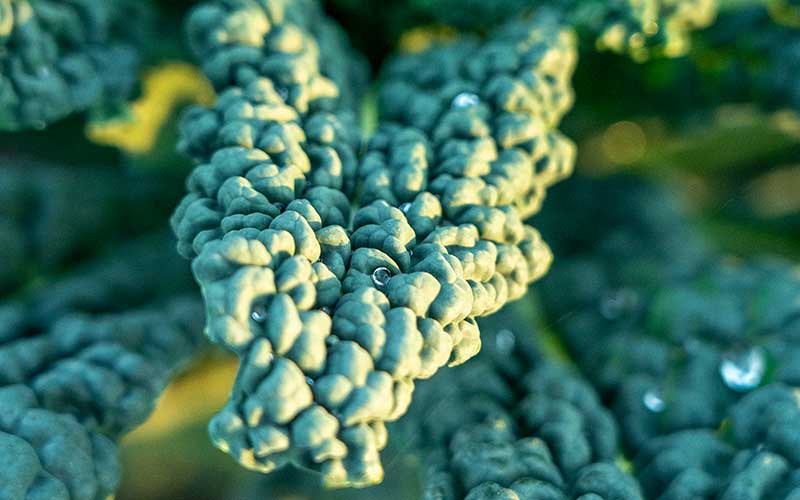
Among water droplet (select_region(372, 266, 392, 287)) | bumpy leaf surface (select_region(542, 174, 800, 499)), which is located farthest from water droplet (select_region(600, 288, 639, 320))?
water droplet (select_region(372, 266, 392, 287))

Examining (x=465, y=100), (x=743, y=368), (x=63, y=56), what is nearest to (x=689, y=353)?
(x=743, y=368)

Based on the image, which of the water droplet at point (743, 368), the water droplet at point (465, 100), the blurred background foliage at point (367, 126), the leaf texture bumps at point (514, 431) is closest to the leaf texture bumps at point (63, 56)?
the blurred background foliage at point (367, 126)

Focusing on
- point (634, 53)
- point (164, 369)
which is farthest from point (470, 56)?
point (164, 369)

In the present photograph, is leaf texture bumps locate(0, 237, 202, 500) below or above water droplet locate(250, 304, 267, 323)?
below

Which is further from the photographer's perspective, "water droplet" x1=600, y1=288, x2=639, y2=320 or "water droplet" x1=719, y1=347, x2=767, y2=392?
"water droplet" x1=600, y1=288, x2=639, y2=320

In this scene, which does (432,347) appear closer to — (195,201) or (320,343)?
(320,343)

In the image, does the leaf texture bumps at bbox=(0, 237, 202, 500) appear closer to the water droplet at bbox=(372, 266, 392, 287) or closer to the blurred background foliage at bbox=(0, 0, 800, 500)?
the blurred background foliage at bbox=(0, 0, 800, 500)

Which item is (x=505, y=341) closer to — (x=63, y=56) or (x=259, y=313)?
(x=259, y=313)
